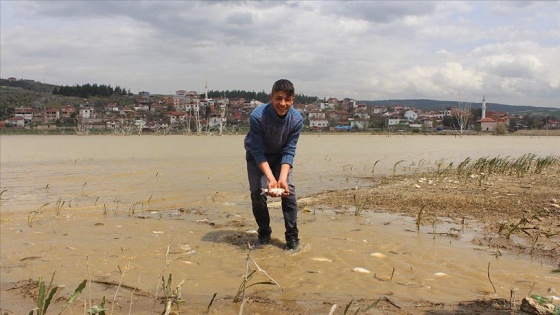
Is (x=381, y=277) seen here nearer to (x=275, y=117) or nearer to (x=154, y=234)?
(x=275, y=117)

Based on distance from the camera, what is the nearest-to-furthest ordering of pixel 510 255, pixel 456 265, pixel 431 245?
pixel 456 265, pixel 510 255, pixel 431 245

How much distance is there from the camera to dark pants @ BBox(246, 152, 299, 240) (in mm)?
4475

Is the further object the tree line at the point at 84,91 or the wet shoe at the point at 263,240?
the tree line at the point at 84,91

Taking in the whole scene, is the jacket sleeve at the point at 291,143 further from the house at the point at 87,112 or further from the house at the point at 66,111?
the house at the point at 66,111

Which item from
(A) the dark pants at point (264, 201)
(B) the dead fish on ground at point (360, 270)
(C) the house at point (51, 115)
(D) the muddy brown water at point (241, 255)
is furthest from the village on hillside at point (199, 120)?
(B) the dead fish on ground at point (360, 270)

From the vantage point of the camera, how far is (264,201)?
4.68m

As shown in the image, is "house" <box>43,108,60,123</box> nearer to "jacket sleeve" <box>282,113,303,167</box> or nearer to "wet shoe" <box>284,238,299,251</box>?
"jacket sleeve" <box>282,113,303,167</box>

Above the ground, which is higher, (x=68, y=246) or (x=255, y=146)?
(x=255, y=146)

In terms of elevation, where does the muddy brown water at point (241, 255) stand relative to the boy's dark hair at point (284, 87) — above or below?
below

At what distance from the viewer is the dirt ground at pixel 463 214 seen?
2.78 m

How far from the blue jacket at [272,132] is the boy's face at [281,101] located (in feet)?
0.30

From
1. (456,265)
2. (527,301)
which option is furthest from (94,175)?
(527,301)

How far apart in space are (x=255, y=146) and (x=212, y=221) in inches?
75.0

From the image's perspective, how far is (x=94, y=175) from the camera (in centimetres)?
1301
